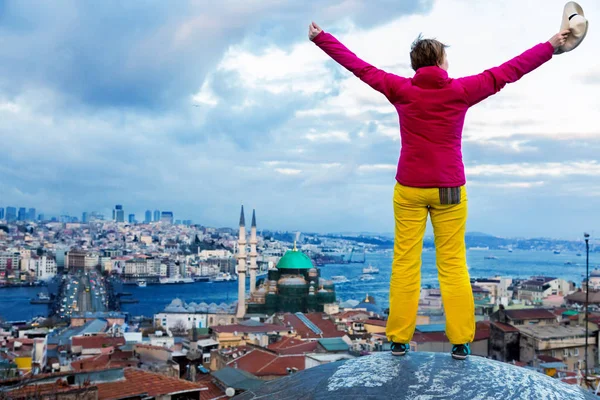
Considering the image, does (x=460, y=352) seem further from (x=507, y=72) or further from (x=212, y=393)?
(x=212, y=393)

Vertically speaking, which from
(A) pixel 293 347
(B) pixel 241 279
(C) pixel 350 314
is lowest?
(C) pixel 350 314

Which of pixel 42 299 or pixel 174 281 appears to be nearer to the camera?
pixel 42 299

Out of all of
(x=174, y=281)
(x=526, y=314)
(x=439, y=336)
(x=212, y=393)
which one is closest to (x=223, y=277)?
(x=174, y=281)

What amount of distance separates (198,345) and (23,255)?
55.7 m

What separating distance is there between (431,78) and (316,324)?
19.7m

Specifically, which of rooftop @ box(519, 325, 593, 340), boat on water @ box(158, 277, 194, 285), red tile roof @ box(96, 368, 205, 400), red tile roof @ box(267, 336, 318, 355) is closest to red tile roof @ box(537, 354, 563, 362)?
rooftop @ box(519, 325, 593, 340)

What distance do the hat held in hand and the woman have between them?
2 centimetres

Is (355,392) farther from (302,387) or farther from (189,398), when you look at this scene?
(189,398)

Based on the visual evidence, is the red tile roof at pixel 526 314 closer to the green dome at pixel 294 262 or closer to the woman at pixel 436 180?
the green dome at pixel 294 262

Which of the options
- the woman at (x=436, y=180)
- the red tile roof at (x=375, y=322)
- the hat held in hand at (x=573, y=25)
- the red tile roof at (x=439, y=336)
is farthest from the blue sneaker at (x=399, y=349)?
the red tile roof at (x=375, y=322)

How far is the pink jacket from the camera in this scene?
218 cm

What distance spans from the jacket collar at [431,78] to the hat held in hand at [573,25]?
0.39m

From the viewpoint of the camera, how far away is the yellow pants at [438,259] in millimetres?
2168

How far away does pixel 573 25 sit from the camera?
2236mm
